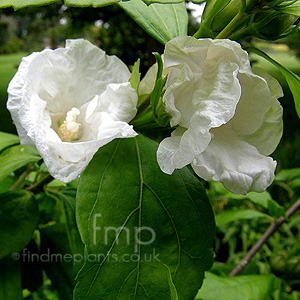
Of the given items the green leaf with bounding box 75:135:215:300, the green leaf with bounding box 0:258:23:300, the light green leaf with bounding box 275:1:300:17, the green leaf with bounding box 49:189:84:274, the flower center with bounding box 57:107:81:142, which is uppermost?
the light green leaf with bounding box 275:1:300:17

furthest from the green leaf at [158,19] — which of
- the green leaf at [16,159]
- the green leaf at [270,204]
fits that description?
the green leaf at [270,204]

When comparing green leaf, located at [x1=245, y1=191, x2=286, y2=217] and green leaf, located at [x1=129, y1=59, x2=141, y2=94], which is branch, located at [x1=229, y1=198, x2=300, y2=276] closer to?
green leaf, located at [x1=245, y1=191, x2=286, y2=217]

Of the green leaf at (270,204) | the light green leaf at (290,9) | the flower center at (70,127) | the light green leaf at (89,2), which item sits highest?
the light green leaf at (290,9)

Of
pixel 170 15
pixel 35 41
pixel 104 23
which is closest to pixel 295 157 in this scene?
pixel 104 23

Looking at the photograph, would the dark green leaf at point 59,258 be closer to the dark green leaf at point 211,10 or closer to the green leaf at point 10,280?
the green leaf at point 10,280

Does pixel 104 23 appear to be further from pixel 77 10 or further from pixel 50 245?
pixel 50 245

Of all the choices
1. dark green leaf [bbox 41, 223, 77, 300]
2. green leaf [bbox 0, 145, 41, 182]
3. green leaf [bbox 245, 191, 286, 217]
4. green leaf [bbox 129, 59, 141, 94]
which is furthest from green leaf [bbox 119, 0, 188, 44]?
green leaf [bbox 245, 191, 286, 217]
